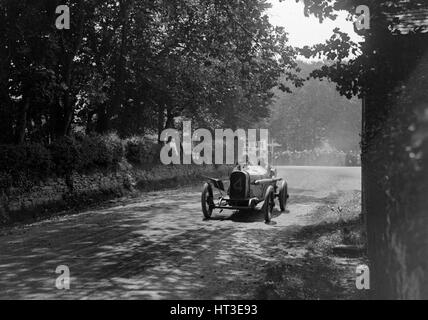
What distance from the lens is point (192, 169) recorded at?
29.9 metres

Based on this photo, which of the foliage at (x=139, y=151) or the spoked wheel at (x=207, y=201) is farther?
the foliage at (x=139, y=151)

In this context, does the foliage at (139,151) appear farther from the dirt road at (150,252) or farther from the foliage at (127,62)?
the dirt road at (150,252)

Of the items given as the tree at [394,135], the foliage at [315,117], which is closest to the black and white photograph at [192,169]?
the tree at [394,135]

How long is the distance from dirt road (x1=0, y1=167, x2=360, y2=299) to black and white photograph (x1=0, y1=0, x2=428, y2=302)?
5cm

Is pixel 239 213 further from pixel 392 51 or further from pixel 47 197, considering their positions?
pixel 392 51

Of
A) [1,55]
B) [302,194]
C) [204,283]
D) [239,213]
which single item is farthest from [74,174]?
[204,283]

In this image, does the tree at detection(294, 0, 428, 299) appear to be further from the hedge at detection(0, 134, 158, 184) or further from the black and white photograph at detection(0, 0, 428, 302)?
the hedge at detection(0, 134, 158, 184)

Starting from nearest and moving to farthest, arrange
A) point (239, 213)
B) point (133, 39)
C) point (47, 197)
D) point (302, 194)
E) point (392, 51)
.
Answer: point (392, 51)
point (239, 213)
point (47, 197)
point (302, 194)
point (133, 39)

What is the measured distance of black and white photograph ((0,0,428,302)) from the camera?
583 cm

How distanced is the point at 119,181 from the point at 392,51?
15.5 metres

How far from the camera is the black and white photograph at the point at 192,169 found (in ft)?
19.1

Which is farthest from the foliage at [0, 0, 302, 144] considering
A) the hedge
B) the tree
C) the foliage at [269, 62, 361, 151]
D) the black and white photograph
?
the foliage at [269, 62, 361, 151]

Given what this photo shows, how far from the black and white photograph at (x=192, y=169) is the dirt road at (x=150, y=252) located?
0.18 ft
